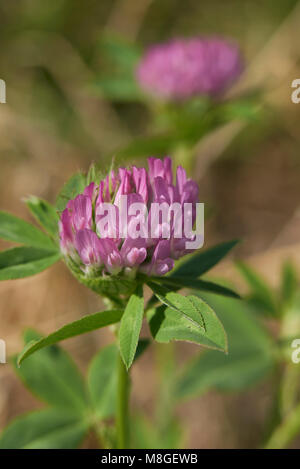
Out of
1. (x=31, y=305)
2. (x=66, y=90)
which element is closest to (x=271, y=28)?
(x=66, y=90)

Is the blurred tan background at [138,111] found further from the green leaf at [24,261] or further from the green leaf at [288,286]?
the green leaf at [24,261]

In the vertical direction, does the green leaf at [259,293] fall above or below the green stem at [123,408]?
above

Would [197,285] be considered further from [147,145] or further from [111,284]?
[147,145]

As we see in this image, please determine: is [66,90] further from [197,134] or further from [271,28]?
[197,134]

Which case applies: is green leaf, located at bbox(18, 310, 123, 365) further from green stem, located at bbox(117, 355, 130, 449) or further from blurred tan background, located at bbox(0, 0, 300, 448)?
blurred tan background, located at bbox(0, 0, 300, 448)

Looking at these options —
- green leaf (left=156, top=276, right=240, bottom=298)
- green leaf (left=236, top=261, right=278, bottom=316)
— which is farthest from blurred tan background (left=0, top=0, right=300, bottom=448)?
green leaf (left=156, top=276, right=240, bottom=298)

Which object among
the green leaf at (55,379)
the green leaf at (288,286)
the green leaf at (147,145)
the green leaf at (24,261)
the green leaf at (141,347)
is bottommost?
the green leaf at (55,379)

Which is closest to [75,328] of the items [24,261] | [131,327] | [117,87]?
[131,327]

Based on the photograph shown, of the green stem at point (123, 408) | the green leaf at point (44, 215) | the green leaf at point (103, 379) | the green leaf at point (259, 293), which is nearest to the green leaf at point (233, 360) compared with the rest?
the green leaf at point (259, 293)
